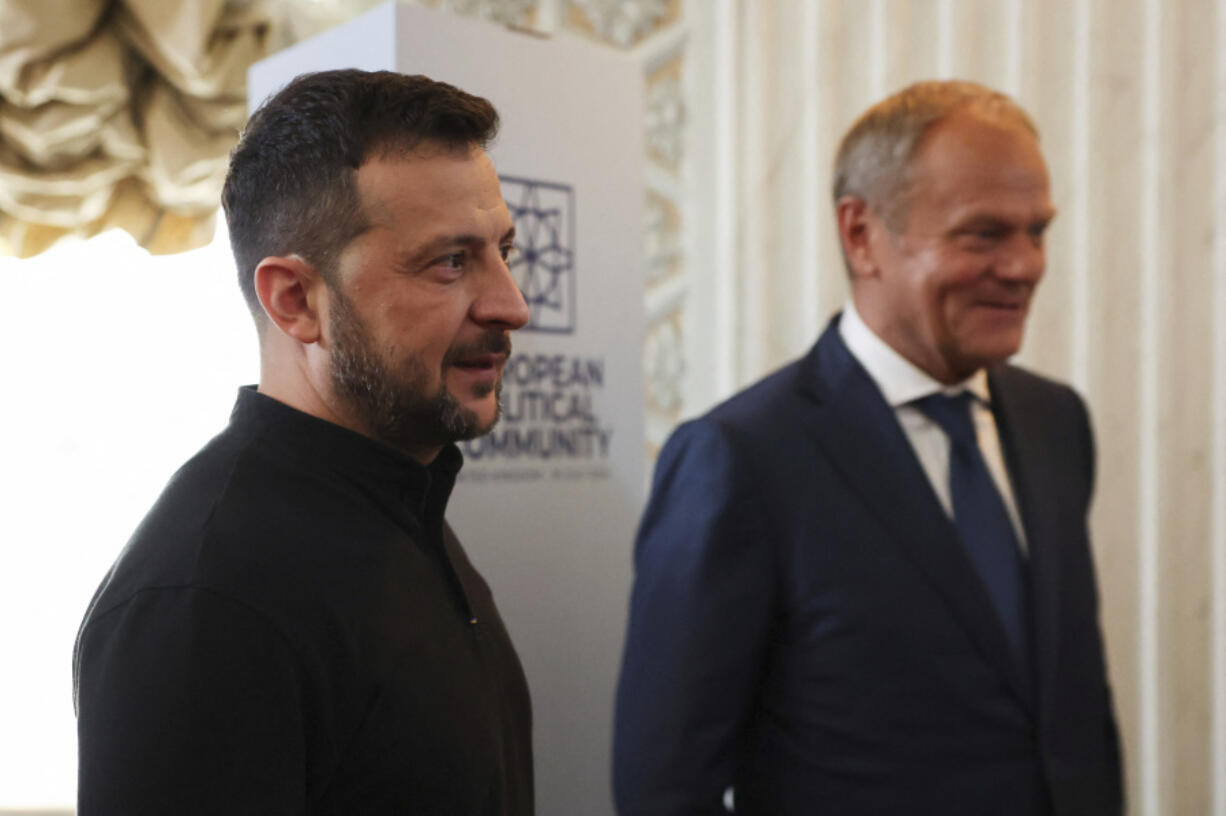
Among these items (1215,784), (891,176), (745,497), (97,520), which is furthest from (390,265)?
(1215,784)

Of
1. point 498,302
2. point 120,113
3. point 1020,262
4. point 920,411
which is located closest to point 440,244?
point 498,302

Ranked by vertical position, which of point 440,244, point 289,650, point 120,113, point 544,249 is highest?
point 120,113

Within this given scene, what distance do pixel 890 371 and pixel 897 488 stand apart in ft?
0.66

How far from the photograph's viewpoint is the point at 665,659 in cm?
161

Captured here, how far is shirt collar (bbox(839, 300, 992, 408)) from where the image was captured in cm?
174

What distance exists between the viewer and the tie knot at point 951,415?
68.7 inches

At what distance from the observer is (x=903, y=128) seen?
1.79 m

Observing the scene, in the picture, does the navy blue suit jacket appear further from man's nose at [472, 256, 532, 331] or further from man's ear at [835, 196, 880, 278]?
man's nose at [472, 256, 532, 331]

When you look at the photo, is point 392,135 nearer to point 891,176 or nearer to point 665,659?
point 665,659

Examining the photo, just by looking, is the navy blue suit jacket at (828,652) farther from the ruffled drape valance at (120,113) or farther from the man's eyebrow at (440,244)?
the ruffled drape valance at (120,113)

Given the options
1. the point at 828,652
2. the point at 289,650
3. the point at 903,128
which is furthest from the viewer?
the point at 903,128

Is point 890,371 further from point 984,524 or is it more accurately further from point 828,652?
point 828,652

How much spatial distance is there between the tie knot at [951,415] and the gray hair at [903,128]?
0.90 ft

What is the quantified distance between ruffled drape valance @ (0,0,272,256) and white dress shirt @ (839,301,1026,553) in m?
1.65
